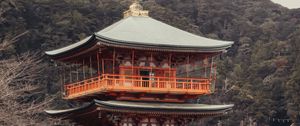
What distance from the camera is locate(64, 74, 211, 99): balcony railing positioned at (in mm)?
23156

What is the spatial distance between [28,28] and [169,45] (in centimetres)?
5532

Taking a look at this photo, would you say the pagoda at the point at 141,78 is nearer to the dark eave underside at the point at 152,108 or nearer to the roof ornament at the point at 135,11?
the dark eave underside at the point at 152,108

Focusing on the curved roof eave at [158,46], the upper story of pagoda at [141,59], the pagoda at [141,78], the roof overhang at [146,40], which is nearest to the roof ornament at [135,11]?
the roof overhang at [146,40]

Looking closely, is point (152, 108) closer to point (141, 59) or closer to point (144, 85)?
point (144, 85)

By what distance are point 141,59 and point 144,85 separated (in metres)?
1.10

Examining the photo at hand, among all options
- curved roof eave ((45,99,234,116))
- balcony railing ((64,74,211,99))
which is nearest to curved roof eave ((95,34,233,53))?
balcony railing ((64,74,211,99))

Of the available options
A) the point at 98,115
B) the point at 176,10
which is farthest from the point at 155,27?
the point at 176,10

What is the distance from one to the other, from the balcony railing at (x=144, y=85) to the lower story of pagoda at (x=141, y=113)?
20.1 inches

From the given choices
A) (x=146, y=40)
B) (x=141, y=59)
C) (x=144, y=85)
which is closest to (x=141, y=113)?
(x=144, y=85)

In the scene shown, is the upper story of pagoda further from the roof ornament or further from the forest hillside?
the forest hillside

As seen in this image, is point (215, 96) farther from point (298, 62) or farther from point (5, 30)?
point (5, 30)

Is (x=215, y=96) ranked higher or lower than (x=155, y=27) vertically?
→ lower

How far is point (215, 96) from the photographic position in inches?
3014

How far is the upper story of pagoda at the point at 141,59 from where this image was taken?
2330 centimetres
